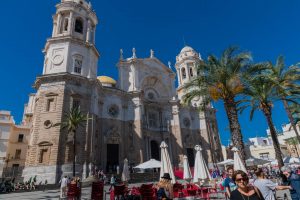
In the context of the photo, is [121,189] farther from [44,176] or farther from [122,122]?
[122,122]

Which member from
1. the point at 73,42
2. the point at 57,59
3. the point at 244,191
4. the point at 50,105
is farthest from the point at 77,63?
the point at 244,191

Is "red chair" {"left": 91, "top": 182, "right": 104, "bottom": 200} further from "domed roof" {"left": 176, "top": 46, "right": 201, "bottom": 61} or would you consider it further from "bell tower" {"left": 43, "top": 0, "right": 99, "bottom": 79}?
"domed roof" {"left": 176, "top": 46, "right": 201, "bottom": 61}

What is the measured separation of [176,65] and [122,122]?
23399 millimetres

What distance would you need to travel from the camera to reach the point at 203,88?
18766 millimetres

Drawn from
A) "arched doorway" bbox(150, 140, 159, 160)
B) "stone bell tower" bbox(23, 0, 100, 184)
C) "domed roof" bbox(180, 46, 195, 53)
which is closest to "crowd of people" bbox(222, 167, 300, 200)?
"stone bell tower" bbox(23, 0, 100, 184)

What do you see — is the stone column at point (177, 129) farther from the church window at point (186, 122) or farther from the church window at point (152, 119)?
the church window at point (152, 119)

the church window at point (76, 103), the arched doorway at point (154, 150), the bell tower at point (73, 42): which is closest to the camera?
the church window at point (76, 103)

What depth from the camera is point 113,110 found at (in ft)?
110

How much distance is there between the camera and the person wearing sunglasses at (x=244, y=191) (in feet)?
12.0

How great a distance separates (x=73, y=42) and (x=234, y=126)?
79.9ft

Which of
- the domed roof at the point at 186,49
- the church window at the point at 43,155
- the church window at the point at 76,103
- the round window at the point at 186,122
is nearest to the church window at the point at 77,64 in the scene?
the church window at the point at 76,103

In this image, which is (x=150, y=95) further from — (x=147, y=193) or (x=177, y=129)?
(x=147, y=193)

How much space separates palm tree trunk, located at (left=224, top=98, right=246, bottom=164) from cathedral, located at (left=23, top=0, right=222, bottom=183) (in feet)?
16.1

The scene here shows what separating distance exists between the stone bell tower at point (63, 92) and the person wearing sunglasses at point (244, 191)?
75.8ft
